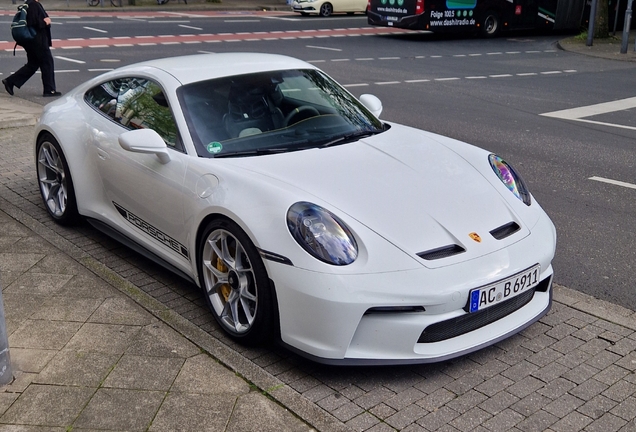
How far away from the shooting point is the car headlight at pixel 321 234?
3666 millimetres

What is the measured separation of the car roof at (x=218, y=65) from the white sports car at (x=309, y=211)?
0.05 feet

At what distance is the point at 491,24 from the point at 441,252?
22.4m

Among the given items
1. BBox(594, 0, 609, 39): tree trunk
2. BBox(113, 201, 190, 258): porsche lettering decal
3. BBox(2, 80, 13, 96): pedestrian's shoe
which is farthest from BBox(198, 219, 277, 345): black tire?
BBox(594, 0, 609, 39): tree trunk

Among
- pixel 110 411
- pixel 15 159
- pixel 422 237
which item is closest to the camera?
pixel 110 411

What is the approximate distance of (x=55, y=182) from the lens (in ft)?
19.9

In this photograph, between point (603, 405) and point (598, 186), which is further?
point (598, 186)

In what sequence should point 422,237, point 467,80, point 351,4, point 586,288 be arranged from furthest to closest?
point 351,4, point 467,80, point 586,288, point 422,237

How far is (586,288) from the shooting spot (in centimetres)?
503

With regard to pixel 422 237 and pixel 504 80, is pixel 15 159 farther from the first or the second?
pixel 504 80

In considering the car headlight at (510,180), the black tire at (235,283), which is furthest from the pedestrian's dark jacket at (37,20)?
the car headlight at (510,180)

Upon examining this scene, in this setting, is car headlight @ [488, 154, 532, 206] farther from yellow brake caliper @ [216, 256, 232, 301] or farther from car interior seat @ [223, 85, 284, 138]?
yellow brake caliper @ [216, 256, 232, 301]

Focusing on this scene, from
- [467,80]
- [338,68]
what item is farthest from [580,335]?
[338,68]

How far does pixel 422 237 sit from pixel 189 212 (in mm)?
1360

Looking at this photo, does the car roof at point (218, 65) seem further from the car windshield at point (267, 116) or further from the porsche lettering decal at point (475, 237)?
the porsche lettering decal at point (475, 237)
